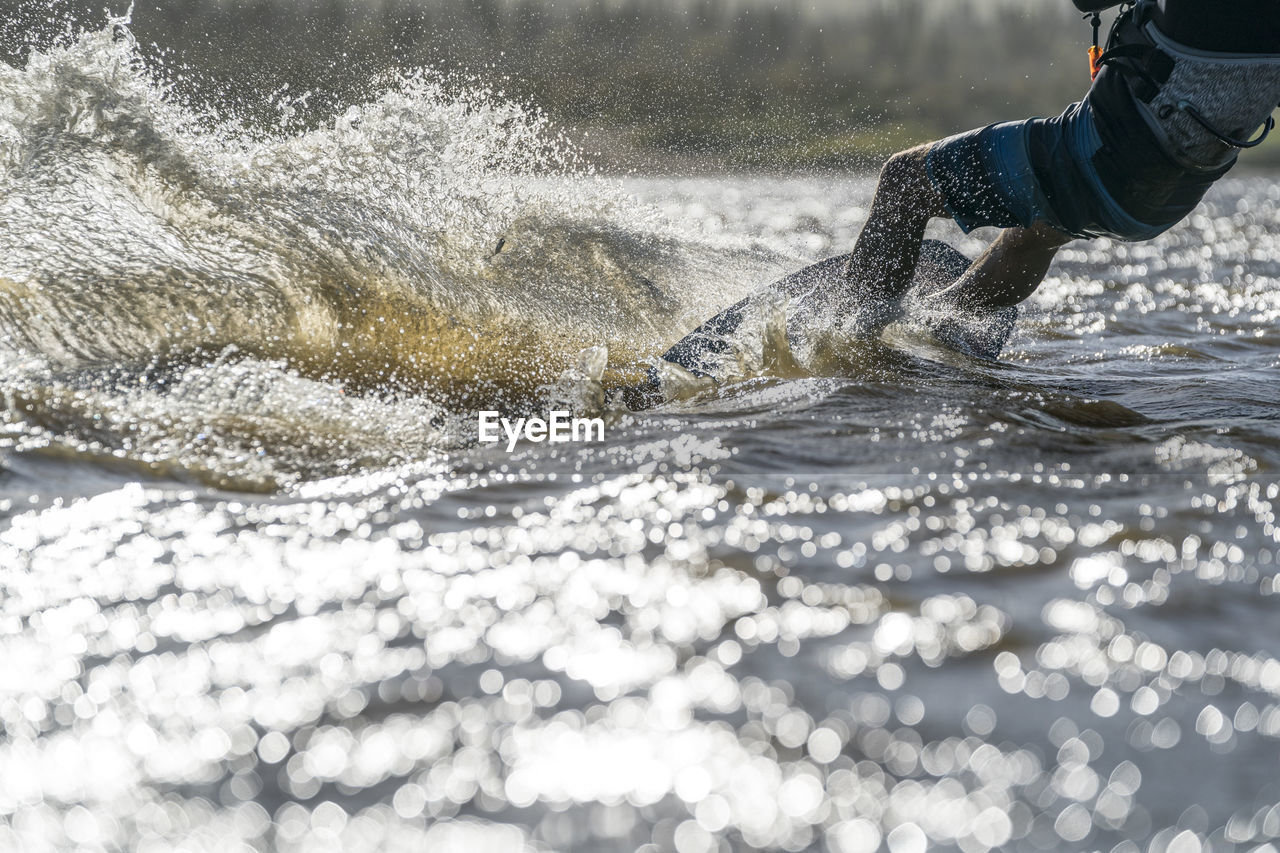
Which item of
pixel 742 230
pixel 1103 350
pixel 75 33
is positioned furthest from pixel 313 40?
pixel 1103 350

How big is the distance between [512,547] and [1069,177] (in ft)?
8.54

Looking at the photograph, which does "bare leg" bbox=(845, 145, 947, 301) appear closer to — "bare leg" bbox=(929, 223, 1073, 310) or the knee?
the knee

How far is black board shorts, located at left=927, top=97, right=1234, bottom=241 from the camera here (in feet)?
10.9

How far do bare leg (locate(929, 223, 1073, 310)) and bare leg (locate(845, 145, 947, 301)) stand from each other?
1.18ft

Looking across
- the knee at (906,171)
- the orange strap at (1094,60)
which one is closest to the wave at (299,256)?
the knee at (906,171)

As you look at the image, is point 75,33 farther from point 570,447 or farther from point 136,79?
point 570,447

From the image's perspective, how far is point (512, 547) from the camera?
6.50ft

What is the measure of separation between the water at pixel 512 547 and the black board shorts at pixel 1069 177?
0.61 meters

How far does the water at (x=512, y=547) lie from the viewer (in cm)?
124

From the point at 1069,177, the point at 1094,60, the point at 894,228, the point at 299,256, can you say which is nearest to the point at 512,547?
the point at 299,256

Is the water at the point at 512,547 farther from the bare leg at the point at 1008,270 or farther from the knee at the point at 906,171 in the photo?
the knee at the point at 906,171

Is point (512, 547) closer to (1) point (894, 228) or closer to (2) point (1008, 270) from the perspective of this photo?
(1) point (894, 228)

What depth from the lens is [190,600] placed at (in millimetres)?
1723

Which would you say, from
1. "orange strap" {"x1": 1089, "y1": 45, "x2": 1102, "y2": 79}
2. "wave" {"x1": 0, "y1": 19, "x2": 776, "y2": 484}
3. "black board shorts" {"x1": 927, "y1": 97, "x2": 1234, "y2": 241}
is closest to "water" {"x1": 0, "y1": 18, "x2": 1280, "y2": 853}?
"wave" {"x1": 0, "y1": 19, "x2": 776, "y2": 484}
